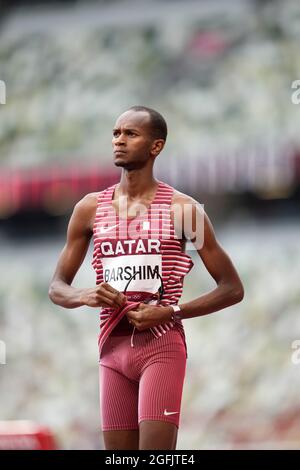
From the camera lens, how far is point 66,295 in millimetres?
3723

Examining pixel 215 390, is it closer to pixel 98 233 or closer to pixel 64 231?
pixel 64 231

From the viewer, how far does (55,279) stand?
152 inches

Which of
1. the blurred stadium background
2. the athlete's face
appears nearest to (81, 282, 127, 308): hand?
the athlete's face

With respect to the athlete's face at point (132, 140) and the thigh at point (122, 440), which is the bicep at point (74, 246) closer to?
the athlete's face at point (132, 140)

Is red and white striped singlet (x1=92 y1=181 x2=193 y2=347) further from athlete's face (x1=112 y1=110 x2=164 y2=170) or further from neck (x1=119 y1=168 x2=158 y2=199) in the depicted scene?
athlete's face (x1=112 y1=110 x2=164 y2=170)

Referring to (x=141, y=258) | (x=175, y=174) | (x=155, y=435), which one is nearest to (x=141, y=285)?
(x=141, y=258)

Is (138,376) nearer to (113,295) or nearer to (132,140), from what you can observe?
(113,295)

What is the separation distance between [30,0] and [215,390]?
3120 millimetres

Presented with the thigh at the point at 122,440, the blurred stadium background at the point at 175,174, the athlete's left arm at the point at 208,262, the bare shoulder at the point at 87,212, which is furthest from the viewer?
the blurred stadium background at the point at 175,174

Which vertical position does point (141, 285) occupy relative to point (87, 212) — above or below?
below

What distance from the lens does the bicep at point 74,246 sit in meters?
3.84

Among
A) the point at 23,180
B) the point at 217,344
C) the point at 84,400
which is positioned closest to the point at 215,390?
the point at 217,344

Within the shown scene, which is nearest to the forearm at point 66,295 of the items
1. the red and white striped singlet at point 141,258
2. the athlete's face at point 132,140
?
the red and white striped singlet at point 141,258

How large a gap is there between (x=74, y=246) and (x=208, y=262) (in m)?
0.53
